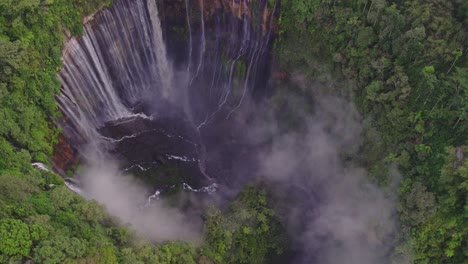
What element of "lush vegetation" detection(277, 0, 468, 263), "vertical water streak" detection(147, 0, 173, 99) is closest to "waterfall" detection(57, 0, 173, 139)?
"vertical water streak" detection(147, 0, 173, 99)

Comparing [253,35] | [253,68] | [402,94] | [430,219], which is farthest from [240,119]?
[430,219]

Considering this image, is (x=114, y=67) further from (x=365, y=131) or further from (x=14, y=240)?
(x=365, y=131)

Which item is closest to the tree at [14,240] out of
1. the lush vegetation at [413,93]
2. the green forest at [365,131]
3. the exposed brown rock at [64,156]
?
the green forest at [365,131]

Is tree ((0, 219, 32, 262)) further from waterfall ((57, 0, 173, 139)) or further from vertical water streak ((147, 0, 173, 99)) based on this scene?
vertical water streak ((147, 0, 173, 99))

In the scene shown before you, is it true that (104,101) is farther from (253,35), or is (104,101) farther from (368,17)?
(368,17)

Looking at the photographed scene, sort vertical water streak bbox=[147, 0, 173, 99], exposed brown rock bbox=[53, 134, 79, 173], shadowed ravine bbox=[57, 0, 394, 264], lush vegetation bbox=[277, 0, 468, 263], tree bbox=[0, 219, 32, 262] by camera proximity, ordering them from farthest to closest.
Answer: vertical water streak bbox=[147, 0, 173, 99]
shadowed ravine bbox=[57, 0, 394, 264]
exposed brown rock bbox=[53, 134, 79, 173]
lush vegetation bbox=[277, 0, 468, 263]
tree bbox=[0, 219, 32, 262]

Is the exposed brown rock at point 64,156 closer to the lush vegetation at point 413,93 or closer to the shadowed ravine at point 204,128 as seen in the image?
the shadowed ravine at point 204,128

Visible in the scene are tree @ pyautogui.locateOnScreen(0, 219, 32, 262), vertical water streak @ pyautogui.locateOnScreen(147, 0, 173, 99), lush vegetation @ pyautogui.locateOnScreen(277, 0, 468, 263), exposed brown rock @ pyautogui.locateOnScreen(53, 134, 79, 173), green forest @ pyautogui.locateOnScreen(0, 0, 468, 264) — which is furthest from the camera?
vertical water streak @ pyautogui.locateOnScreen(147, 0, 173, 99)
